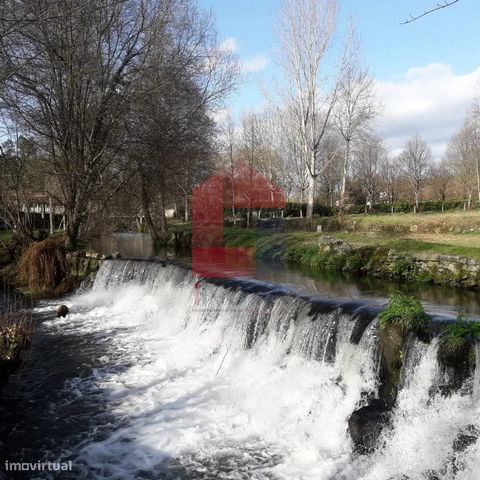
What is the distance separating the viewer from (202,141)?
19656 millimetres

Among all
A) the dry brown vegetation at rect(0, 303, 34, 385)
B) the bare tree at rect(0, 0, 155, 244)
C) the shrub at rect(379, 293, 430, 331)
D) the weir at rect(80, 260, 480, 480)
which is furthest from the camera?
the bare tree at rect(0, 0, 155, 244)

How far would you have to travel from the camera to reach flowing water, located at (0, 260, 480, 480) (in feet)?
16.4

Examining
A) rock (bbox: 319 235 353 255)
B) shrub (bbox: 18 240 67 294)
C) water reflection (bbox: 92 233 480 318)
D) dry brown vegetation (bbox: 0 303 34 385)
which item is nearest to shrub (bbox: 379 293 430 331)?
water reflection (bbox: 92 233 480 318)

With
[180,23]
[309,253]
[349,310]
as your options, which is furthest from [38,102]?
[349,310]

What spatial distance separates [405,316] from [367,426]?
1495 mm

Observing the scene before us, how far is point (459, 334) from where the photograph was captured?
5.36 meters

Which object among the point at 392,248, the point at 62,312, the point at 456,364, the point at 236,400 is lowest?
the point at 236,400

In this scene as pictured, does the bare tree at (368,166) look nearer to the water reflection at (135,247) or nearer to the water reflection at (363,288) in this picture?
the water reflection at (135,247)

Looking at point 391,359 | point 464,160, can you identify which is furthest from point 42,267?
point 464,160

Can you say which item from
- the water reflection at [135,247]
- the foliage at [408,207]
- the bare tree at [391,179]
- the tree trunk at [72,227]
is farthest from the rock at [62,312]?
the bare tree at [391,179]

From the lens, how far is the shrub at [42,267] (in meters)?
14.7

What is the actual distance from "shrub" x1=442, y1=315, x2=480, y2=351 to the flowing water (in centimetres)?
20

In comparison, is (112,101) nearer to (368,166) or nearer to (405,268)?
(405,268)

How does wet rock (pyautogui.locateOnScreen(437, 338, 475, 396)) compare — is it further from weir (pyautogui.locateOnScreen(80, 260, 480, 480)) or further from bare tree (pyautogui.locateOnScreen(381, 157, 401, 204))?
bare tree (pyautogui.locateOnScreen(381, 157, 401, 204))
